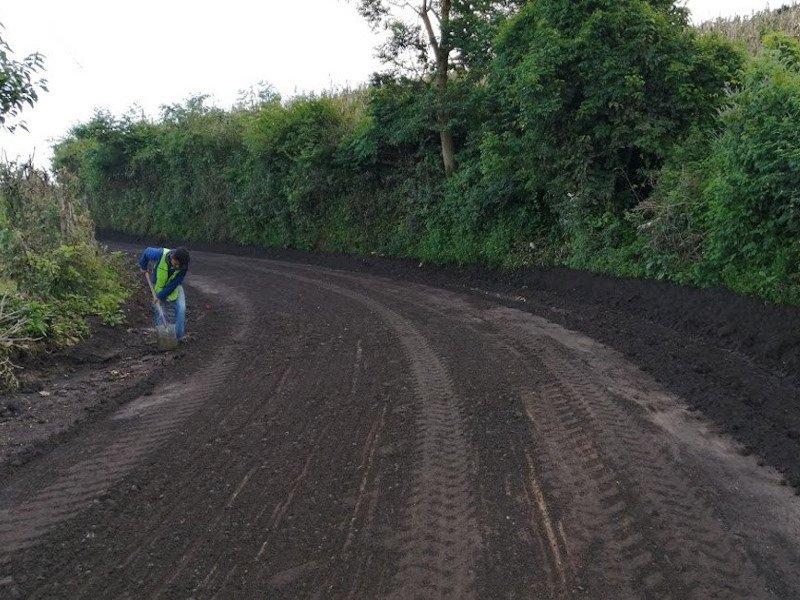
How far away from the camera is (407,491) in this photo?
458 cm

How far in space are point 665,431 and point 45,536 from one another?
15.9 feet

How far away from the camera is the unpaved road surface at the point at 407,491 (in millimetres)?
3611

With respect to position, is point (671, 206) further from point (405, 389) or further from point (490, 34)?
point (490, 34)

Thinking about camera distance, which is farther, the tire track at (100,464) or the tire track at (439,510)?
the tire track at (100,464)

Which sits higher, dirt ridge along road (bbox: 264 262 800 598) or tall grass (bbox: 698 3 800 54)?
tall grass (bbox: 698 3 800 54)

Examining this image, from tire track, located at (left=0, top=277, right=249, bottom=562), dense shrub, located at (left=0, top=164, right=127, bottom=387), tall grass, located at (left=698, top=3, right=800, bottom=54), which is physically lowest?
tire track, located at (left=0, top=277, right=249, bottom=562)

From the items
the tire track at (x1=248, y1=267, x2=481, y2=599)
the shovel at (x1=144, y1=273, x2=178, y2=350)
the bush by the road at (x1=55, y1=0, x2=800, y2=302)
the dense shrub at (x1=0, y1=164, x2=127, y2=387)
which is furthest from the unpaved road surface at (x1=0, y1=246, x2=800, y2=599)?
the bush by the road at (x1=55, y1=0, x2=800, y2=302)

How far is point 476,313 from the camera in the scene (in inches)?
437

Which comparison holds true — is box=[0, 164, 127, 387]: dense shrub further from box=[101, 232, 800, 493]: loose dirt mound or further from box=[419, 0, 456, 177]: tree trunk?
box=[419, 0, 456, 177]: tree trunk

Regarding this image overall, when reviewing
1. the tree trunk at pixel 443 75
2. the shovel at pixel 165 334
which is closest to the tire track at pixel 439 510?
the shovel at pixel 165 334

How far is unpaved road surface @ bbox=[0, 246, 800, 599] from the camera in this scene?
11.8ft

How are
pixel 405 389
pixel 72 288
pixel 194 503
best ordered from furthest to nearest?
pixel 72 288
pixel 405 389
pixel 194 503

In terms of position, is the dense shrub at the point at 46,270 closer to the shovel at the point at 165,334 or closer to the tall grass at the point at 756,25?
the shovel at the point at 165,334

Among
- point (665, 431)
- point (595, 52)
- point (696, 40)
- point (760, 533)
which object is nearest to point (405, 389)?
point (665, 431)
